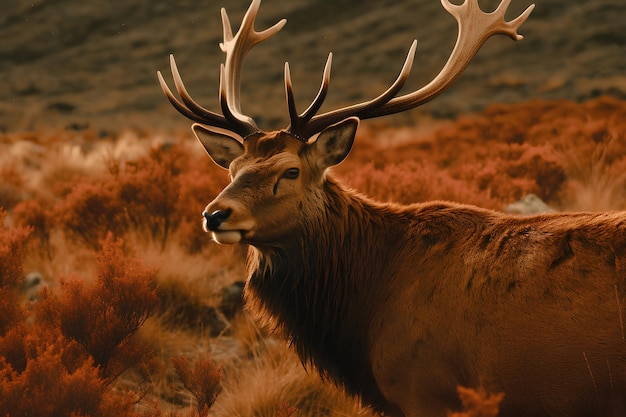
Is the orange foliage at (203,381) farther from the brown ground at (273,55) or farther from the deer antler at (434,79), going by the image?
the brown ground at (273,55)

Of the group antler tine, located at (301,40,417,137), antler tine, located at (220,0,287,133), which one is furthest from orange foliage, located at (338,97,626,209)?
antler tine, located at (301,40,417,137)

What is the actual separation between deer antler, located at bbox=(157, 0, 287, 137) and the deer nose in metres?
0.80

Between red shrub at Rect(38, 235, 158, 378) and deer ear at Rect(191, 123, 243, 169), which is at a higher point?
deer ear at Rect(191, 123, 243, 169)

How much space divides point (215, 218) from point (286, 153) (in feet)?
1.76

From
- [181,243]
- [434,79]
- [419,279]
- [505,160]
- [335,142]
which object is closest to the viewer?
[419,279]

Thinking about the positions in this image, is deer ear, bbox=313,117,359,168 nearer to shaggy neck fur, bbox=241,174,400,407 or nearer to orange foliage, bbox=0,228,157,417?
shaggy neck fur, bbox=241,174,400,407

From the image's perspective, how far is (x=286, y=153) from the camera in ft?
12.5

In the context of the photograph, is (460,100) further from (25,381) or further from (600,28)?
(25,381)

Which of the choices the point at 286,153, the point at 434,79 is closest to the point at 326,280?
the point at 286,153

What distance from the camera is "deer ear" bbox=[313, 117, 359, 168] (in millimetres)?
3832

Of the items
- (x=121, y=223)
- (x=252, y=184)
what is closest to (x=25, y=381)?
(x=252, y=184)

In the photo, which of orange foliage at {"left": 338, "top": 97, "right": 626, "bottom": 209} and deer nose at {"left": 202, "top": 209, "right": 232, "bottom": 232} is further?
orange foliage at {"left": 338, "top": 97, "right": 626, "bottom": 209}

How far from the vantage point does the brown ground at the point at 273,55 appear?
87.9 ft

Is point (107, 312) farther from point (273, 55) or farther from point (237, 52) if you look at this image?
point (273, 55)
